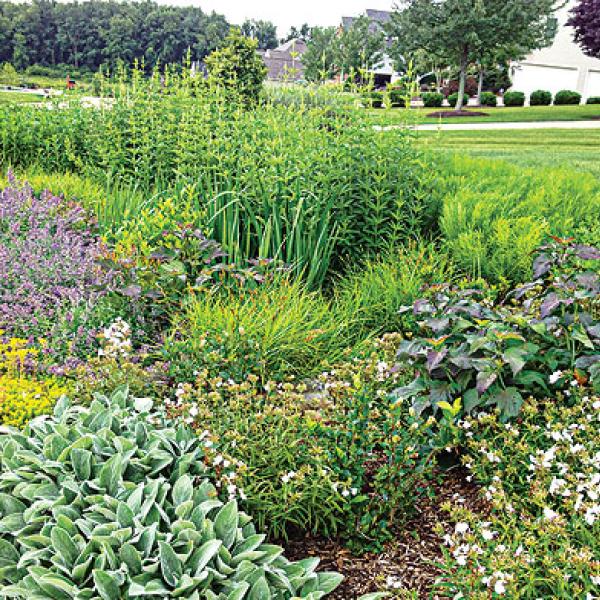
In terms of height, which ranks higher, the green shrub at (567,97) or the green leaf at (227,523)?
the green shrub at (567,97)

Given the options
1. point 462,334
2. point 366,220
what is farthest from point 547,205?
point 462,334

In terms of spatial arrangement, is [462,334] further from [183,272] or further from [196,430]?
[183,272]

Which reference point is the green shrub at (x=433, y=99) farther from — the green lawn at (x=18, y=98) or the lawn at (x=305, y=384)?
the lawn at (x=305, y=384)

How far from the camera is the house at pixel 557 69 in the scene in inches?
1513

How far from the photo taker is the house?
3844cm

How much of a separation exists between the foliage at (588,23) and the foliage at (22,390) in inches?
992

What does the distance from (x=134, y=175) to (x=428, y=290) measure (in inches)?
161

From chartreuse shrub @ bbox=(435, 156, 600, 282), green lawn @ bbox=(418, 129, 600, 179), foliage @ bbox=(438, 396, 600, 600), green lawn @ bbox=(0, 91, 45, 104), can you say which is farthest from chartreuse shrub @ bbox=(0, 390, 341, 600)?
green lawn @ bbox=(0, 91, 45, 104)

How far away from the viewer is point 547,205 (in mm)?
5105

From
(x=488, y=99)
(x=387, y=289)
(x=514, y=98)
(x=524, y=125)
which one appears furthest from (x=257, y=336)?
(x=488, y=99)

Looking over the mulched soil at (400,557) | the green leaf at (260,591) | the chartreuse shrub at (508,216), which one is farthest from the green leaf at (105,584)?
the chartreuse shrub at (508,216)

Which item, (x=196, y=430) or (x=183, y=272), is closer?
(x=196, y=430)

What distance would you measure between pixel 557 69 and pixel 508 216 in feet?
130

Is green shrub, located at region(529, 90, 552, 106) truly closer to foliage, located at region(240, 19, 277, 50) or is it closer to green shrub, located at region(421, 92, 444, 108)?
green shrub, located at region(421, 92, 444, 108)
